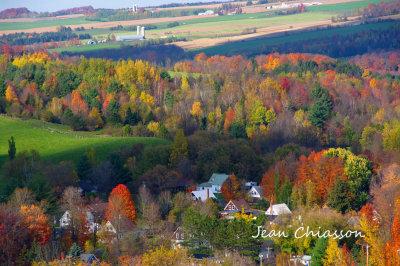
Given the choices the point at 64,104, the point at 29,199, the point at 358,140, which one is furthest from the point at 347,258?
the point at 64,104

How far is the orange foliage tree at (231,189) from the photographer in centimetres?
6569

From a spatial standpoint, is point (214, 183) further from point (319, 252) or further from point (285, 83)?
point (285, 83)

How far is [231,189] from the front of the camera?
218ft

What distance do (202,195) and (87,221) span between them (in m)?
16.7

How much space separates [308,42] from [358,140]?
93.0 meters

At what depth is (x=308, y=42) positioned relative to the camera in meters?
186

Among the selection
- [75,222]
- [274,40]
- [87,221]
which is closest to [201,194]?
[87,221]

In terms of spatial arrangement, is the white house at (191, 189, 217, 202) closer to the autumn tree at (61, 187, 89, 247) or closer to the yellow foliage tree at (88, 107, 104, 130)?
the autumn tree at (61, 187, 89, 247)

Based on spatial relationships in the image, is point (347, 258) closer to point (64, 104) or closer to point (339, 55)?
point (64, 104)

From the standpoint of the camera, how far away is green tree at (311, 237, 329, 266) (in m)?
43.3

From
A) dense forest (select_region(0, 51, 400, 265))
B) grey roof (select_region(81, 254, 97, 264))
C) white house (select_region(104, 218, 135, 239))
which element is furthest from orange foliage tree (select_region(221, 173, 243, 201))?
grey roof (select_region(81, 254, 97, 264))

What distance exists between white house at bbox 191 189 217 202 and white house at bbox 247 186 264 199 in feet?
11.1
